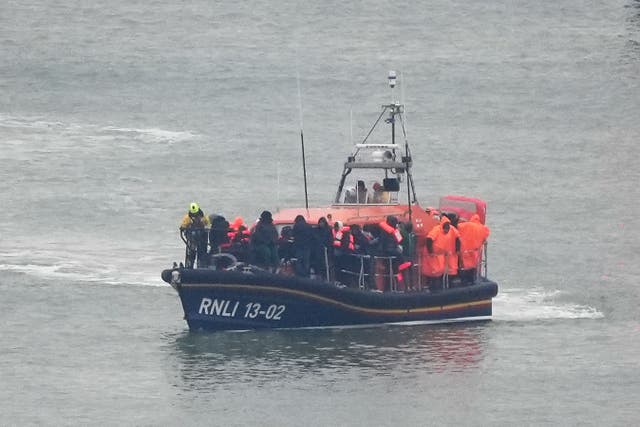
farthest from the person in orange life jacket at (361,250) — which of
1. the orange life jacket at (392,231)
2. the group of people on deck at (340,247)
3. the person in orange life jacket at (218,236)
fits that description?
the person in orange life jacket at (218,236)

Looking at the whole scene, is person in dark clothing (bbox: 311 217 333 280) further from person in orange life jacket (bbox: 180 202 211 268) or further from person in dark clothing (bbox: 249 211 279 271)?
person in orange life jacket (bbox: 180 202 211 268)

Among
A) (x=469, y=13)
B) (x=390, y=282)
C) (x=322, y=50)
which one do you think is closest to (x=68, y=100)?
(x=322, y=50)

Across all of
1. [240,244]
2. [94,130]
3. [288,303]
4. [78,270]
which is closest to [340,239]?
[288,303]

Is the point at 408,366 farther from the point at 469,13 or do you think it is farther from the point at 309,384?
the point at 469,13

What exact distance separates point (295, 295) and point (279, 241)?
0.90m

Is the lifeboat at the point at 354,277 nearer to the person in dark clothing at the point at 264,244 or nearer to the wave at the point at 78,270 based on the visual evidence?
the person in dark clothing at the point at 264,244

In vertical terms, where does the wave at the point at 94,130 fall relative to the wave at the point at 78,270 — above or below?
above

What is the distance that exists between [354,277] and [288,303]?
1377 mm

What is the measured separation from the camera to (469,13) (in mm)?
73250

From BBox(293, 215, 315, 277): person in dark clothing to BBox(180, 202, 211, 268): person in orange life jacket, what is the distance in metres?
1.44

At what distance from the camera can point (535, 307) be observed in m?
40.9

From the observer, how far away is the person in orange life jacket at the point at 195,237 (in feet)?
122

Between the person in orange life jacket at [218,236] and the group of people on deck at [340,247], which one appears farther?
the person in orange life jacket at [218,236]

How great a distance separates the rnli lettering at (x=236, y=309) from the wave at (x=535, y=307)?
14.3 feet
